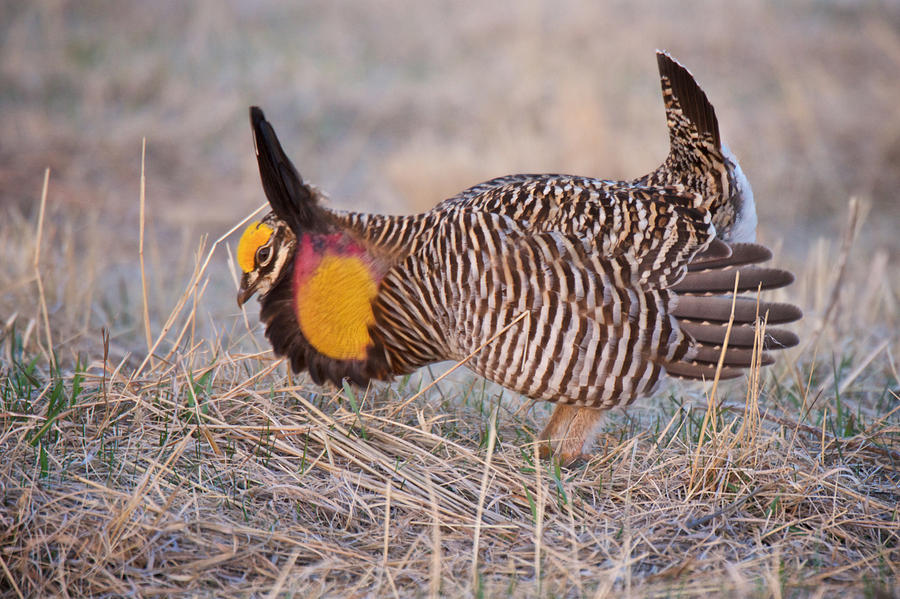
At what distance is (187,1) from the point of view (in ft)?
40.9

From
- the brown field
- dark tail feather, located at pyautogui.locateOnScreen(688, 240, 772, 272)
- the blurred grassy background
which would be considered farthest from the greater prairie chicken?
the blurred grassy background

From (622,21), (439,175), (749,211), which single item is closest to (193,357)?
(749,211)

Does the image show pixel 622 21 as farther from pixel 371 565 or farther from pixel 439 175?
pixel 371 565

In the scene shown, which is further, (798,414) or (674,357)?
(798,414)

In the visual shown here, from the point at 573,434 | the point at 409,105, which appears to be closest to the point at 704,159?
the point at 573,434

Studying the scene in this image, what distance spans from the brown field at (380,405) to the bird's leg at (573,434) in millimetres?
130

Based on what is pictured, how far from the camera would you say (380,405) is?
3188 mm

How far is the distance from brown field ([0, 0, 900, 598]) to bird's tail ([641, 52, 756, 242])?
1.97ft

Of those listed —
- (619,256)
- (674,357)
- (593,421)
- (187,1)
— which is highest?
(187,1)

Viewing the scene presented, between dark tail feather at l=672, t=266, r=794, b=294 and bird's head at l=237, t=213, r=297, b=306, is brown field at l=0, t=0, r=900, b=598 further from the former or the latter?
dark tail feather at l=672, t=266, r=794, b=294

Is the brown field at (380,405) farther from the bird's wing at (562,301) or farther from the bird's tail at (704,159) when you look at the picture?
the bird's tail at (704,159)

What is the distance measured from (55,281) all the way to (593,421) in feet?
8.85

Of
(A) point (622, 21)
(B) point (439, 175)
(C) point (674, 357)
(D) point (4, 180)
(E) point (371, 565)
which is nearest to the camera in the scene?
(E) point (371, 565)

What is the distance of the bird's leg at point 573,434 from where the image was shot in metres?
3.03
